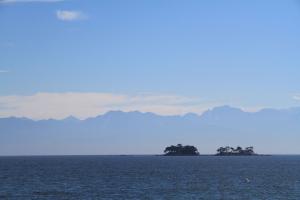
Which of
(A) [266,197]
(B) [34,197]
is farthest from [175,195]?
(B) [34,197]

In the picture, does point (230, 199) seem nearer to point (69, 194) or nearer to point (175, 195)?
point (175, 195)

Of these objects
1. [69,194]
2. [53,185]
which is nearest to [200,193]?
[69,194]

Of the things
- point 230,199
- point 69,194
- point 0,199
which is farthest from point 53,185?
point 230,199

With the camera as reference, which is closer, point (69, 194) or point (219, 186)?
point (69, 194)

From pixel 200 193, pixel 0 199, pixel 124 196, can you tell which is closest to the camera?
pixel 0 199

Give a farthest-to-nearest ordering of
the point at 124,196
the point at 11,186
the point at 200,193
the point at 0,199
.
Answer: the point at 11,186, the point at 200,193, the point at 124,196, the point at 0,199

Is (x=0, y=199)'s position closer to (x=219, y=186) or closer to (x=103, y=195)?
(x=103, y=195)

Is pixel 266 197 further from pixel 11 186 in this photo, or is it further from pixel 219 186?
pixel 11 186

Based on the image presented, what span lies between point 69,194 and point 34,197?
4776 millimetres

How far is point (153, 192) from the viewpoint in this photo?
7075 cm

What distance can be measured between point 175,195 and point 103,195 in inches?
325

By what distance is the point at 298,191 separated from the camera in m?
73.8

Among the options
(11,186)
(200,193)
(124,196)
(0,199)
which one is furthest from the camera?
(11,186)

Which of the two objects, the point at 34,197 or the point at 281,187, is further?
the point at 281,187
